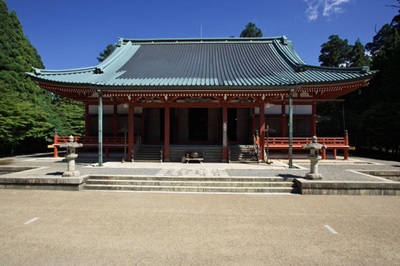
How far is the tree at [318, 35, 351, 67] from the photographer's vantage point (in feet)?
140

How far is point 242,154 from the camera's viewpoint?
13008 millimetres

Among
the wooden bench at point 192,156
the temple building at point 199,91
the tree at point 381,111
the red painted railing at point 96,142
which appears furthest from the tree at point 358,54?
the red painted railing at point 96,142

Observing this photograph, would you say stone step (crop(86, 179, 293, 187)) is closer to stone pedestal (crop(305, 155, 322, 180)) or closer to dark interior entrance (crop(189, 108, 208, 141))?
stone pedestal (crop(305, 155, 322, 180))

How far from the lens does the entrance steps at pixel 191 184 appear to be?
778 centimetres

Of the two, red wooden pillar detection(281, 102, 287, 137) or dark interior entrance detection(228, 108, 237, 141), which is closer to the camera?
red wooden pillar detection(281, 102, 287, 137)

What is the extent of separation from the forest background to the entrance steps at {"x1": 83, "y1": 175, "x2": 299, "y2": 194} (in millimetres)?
10605

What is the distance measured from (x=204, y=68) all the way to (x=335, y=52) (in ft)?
126

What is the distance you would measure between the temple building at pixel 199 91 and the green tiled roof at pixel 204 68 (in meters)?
0.05

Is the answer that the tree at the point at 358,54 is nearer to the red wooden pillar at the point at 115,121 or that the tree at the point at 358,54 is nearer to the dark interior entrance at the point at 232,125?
the dark interior entrance at the point at 232,125

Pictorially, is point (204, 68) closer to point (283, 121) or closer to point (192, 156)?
point (283, 121)

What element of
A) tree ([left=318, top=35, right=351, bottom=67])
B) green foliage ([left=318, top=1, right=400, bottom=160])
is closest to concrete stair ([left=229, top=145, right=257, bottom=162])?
green foliage ([left=318, top=1, right=400, bottom=160])

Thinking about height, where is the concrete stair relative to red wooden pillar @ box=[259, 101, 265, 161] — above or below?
below

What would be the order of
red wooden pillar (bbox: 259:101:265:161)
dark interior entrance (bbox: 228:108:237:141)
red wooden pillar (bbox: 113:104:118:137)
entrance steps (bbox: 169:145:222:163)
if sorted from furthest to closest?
dark interior entrance (bbox: 228:108:237:141) < red wooden pillar (bbox: 113:104:118:137) < entrance steps (bbox: 169:145:222:163) < red wooden pillar (bbox: 259:101:265:161)

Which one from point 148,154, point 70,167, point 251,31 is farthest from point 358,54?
point 70,167
